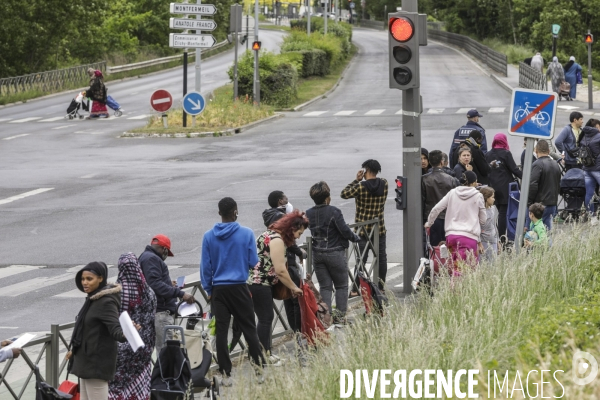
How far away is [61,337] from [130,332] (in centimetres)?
96

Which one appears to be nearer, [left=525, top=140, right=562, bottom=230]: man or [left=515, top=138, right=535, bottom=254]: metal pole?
[left=515, top=138, right=535, bottom=254]: metal pole

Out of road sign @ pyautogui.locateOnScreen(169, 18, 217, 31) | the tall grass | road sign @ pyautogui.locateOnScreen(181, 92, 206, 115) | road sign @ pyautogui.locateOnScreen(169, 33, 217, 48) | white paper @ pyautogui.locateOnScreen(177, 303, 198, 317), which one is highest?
road sign @ pyautogui.locateOnScreen(169, 18, 217, 31)

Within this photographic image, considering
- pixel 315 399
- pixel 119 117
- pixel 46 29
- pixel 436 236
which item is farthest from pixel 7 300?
pixel 46 29

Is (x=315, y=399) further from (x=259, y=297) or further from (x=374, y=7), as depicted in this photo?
(x=374, y=7)

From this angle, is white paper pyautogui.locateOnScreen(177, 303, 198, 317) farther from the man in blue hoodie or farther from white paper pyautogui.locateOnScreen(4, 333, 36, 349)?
white paper pyautogui.locateOnScreen(4, 333, 36, 349)

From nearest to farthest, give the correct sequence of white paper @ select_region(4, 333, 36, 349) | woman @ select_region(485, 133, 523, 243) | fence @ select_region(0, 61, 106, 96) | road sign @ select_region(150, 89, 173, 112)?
white paper @ select_region(4, 333, 36, 349), woman @ select_region(485, 133, 523, 243), road sign @ select_region(150, 89, 173, 112), fence @ select_region(0, 61, 106, 96)

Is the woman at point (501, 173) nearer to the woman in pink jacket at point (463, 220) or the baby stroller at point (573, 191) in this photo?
the baby stroller at point (573, 191)

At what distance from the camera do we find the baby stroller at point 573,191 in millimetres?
17031

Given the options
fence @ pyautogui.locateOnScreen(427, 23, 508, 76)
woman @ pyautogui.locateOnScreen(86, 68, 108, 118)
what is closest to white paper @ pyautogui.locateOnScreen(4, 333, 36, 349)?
woman @ pyautogui.locateOnScreen(86, 68, 108, 118)

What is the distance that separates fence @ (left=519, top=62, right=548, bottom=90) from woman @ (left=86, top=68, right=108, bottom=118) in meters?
16.1

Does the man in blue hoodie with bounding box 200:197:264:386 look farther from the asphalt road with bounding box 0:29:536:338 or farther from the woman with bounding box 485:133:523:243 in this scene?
the woman with bounding box 485:133:523:243

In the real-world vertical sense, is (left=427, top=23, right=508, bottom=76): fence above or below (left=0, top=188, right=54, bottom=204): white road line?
above

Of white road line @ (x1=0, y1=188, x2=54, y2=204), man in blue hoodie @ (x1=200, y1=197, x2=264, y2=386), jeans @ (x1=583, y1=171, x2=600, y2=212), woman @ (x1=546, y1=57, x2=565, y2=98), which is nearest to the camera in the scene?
man in blue hoodie @ (x1=200, y1=197, x2=264, y2=386)

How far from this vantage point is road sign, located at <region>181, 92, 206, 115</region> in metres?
31.8
